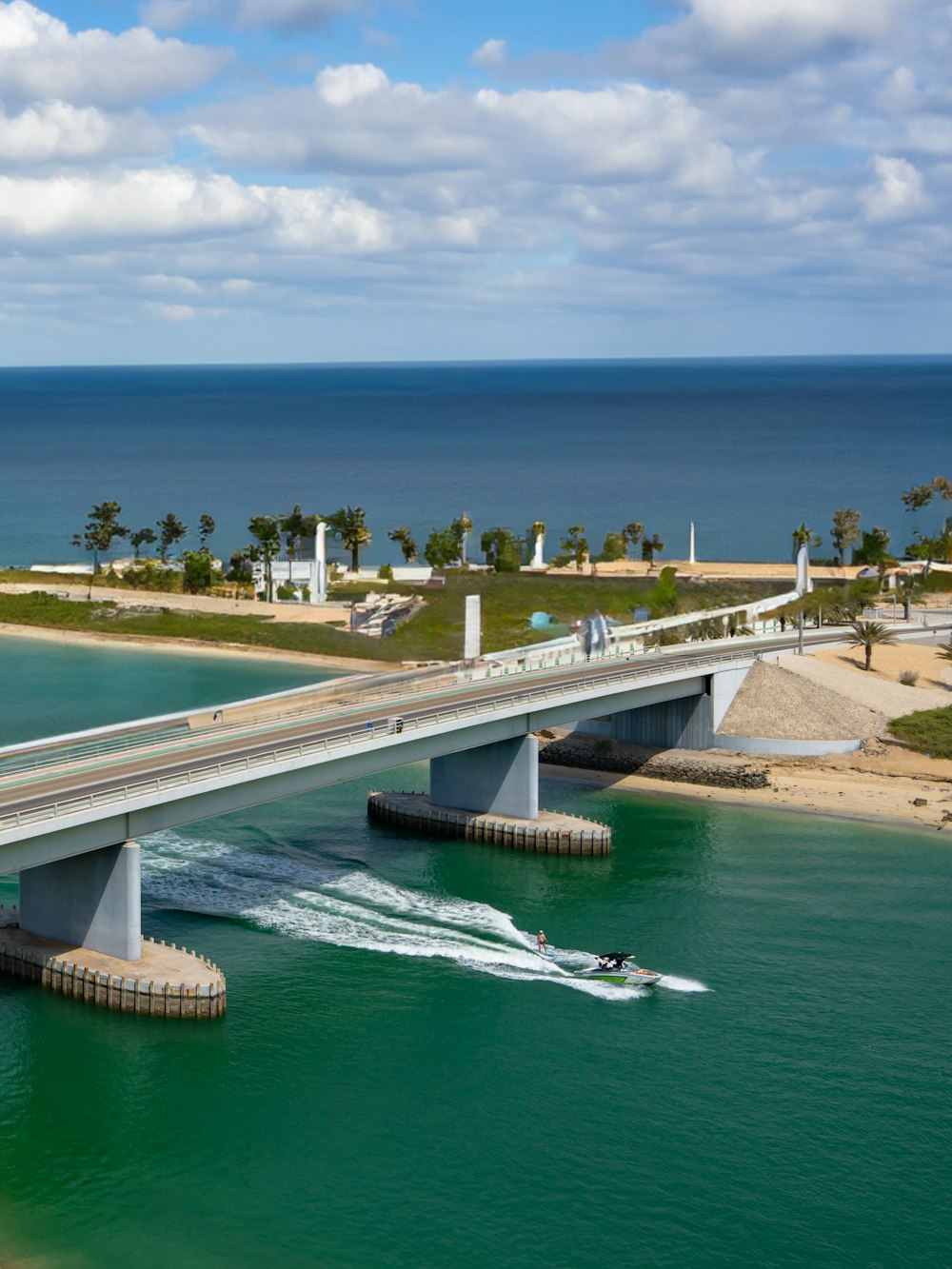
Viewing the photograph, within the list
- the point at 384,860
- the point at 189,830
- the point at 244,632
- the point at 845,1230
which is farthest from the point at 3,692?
the point at 845,1230

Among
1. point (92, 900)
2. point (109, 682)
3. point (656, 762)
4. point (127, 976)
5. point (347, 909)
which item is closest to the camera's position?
point (127, 976)

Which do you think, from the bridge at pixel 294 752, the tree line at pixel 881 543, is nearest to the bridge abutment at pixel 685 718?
the bridge at pixel 294 752

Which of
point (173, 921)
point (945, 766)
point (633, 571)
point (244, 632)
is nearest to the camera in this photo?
point (173, 921)

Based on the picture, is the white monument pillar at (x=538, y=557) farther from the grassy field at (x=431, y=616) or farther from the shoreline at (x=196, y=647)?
the shoreline at (x=196, y=647)

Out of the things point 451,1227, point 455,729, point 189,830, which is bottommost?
point 451,1227

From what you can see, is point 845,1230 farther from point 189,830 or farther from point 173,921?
point 189,830

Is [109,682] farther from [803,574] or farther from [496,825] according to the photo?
[803,574]

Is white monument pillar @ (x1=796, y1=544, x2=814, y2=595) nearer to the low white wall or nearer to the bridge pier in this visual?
the low white wall

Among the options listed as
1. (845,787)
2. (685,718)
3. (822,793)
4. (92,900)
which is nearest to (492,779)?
(685,718)
